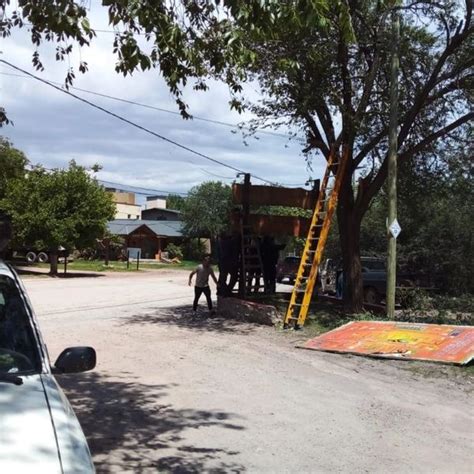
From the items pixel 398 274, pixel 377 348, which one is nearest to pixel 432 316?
pixel 377 348

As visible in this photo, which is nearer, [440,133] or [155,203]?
[440,133]

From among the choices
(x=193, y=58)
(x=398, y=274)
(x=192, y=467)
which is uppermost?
(x=193, y=58)

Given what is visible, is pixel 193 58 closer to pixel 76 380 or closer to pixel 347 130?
pixel 76 380

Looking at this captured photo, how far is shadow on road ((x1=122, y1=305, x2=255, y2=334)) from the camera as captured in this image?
Answer: 14.2 m

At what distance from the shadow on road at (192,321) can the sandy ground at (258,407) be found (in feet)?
3.51

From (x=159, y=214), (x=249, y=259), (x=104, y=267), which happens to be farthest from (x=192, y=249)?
(x=249, y=259)

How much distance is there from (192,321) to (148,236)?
5336 cm

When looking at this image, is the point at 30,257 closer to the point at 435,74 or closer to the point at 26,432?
the point at 435,74

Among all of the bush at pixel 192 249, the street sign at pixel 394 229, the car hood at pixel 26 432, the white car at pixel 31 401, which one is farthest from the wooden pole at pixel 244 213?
the bush at pixel 192 249

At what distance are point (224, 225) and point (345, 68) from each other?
50.1 metres

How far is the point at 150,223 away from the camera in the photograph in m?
69.9

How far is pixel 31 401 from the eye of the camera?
3.09 m

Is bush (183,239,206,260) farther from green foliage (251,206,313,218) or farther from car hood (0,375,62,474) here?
car hood (0,375,62,474)

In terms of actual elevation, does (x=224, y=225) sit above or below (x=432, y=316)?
above
